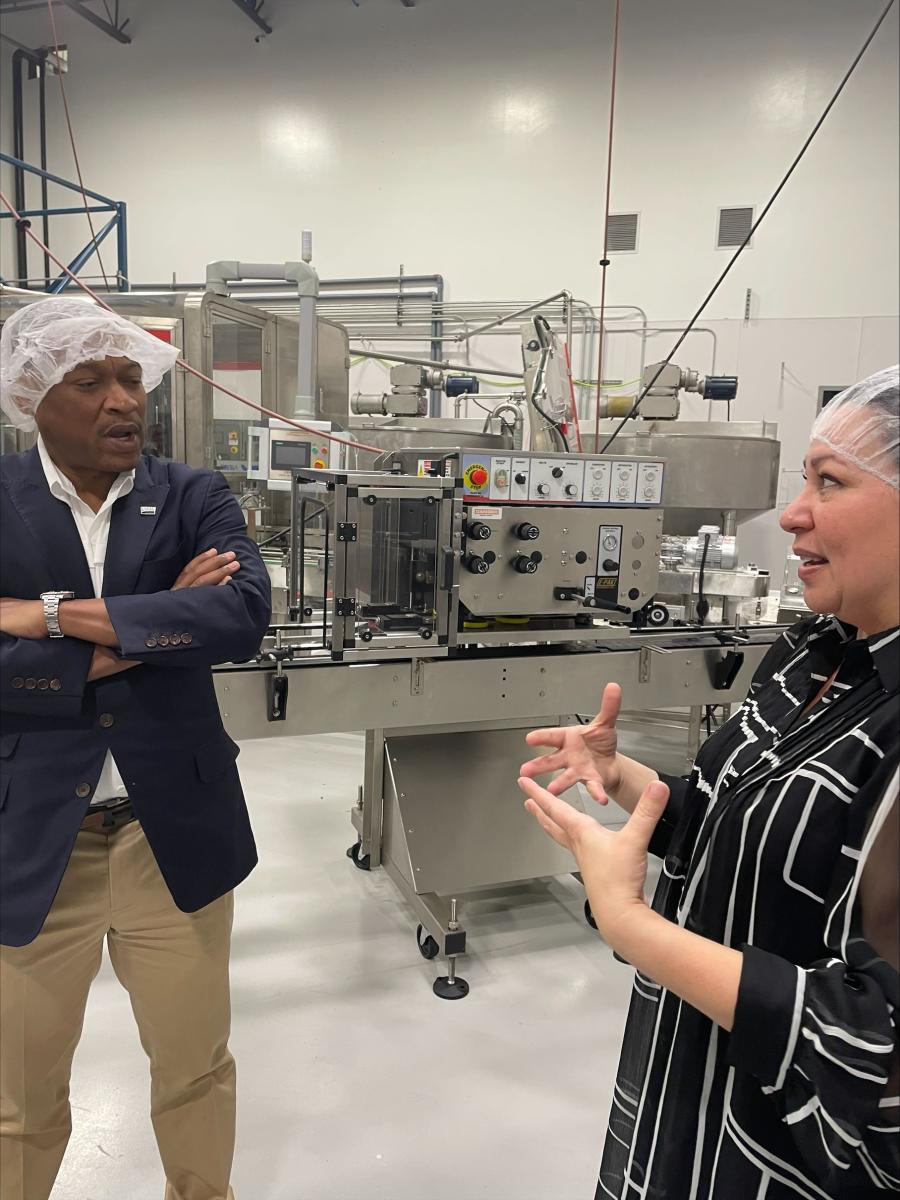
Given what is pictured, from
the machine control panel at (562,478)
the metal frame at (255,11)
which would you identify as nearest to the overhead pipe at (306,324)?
the machine control panel at (562,478)

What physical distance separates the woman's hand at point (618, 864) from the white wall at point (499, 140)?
16.0ft

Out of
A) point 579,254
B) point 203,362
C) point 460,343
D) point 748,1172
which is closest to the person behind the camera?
point 748,1172

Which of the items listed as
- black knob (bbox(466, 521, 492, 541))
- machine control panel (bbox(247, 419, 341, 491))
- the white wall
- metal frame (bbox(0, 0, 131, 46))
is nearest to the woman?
black knob (bbox(466, 521, 492, 541))

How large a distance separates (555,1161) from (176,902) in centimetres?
101

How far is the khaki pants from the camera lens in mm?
1030

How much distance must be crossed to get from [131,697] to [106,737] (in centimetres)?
6

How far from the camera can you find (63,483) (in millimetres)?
1058

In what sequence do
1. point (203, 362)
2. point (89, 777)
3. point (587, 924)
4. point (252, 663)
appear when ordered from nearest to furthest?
1. point (89, 777)
2. point (252, 663)
3. point (587, 924)
4. point (203, 362)

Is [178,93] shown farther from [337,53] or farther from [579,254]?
[579,254]

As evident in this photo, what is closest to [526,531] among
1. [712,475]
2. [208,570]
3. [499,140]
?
[208,570]

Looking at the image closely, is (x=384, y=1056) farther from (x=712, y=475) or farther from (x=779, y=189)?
(x=712, y=475)

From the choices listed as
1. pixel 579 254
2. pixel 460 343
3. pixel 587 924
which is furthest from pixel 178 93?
pixel 587 924

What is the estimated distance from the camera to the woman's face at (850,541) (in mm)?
661

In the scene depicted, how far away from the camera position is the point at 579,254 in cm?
511
